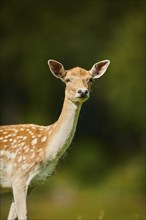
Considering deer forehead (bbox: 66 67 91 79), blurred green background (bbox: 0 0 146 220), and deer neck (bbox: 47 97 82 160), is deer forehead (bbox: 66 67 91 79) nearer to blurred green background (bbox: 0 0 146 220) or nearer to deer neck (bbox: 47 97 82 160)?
deer neck (bbox: 47 97 82 160)

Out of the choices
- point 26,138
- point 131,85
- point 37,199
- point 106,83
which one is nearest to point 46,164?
point 26,138

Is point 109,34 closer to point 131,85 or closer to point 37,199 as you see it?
point 131,85

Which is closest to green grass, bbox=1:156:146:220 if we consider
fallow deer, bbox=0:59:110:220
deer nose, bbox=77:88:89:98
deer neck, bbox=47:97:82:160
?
fallow deer, bbox=0:59:110:220

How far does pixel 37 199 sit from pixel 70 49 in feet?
34.6

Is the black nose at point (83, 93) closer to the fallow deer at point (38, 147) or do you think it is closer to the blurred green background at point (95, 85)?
the fallow deer at point (38, 147)

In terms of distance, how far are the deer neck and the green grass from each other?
13602 millimetres

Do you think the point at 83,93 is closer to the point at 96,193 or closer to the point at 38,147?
the point at 38,147

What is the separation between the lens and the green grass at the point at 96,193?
2908 centimetres

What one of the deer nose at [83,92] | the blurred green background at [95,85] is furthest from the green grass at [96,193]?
the deer nose at [83,92]

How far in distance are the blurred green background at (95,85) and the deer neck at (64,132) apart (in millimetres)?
19826

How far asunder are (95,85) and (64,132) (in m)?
21.8

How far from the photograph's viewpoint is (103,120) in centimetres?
4453

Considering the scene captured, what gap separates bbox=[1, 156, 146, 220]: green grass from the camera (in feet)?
95.4

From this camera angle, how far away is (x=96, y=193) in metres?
34.6
